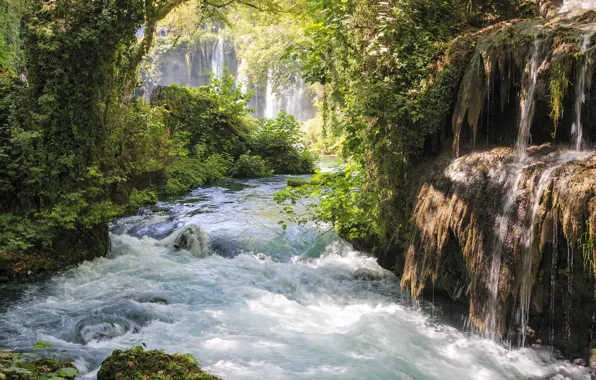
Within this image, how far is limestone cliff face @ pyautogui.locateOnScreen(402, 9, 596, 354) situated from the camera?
4.28 meters

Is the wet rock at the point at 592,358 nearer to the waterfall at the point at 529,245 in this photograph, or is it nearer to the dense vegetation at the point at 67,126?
the waterfall at the point at 529,245

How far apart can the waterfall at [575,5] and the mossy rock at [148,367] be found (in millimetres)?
6548

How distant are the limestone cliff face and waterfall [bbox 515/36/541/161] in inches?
0.4

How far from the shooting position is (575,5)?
654 cm

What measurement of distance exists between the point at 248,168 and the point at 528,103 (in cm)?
1371

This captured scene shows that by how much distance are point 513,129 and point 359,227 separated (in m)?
2.68

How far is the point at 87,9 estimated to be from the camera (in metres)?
6.96

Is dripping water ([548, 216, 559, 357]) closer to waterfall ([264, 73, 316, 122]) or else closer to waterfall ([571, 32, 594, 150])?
waterfall ([571, 32, 594, 150])

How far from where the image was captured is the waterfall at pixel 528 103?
500cm

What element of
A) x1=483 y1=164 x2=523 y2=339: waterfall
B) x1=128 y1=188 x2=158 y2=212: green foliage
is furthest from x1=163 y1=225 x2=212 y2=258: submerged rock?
x1=483 y1=164 x2=523 y2=339: waterfall

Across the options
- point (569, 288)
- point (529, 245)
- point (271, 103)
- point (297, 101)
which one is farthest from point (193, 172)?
point (271, 103)

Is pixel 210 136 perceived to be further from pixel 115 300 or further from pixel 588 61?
pixel 588 61

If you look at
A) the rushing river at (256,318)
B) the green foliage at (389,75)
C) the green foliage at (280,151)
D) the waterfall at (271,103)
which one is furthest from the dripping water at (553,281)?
the waterfall at (271,103)

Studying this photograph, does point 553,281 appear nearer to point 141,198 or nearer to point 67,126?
point 67,126
